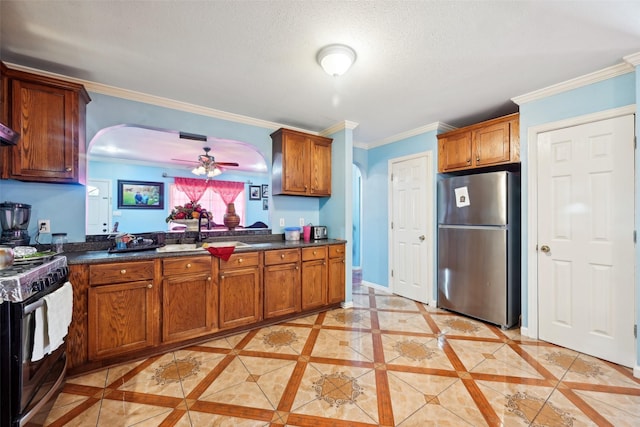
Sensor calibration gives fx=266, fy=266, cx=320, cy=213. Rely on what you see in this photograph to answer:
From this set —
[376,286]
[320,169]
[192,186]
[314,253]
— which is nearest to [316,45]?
[320,169]

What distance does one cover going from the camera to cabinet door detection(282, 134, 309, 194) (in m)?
3.21

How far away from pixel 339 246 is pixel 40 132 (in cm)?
290

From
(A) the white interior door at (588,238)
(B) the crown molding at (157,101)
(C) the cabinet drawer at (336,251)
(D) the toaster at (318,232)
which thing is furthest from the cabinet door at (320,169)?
(A) the white interior door at (588,238)

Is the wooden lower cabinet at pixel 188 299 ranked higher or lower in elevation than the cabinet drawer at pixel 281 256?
lower

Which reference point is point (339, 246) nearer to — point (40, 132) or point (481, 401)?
point (481, 401)

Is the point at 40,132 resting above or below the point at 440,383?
above

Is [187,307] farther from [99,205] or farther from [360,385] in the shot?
[99,205]

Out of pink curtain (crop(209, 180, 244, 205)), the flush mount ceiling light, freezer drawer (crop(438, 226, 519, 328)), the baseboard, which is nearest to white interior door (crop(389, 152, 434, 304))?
the baseboard

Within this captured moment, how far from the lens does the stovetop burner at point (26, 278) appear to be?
1.25 meters

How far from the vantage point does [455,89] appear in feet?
8.27

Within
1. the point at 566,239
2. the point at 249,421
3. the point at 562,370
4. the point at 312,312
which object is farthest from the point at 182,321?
the point at 566,239

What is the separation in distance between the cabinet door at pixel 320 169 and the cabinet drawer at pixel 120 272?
6.41 ft

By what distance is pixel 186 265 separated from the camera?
2.34m

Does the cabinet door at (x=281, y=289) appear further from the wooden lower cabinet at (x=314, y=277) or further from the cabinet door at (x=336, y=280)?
the cabinet door at (x=336, y=280)
